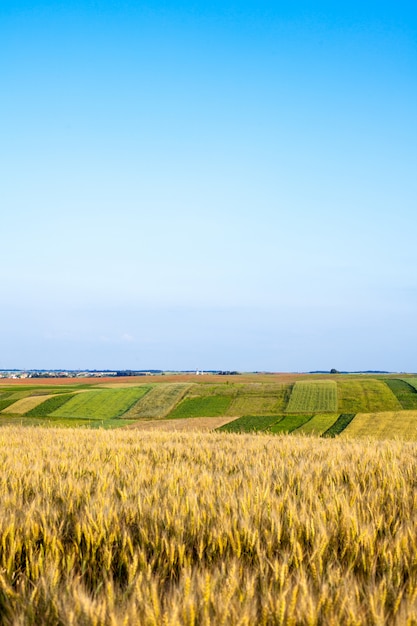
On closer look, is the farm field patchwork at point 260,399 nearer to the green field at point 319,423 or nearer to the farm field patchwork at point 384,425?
the green field at point 319,423

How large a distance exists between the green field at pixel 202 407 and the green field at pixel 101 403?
15.7 feet

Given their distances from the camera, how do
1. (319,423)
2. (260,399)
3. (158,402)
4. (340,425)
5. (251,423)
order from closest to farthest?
(340,425) < (319,423) < (251,423) < (260,399) < (158,402)

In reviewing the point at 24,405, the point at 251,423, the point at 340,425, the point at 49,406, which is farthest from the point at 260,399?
the point at 24,405

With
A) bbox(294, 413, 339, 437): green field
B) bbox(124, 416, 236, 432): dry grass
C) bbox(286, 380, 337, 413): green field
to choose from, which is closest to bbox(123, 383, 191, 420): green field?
bbox(124, 416, 236, 432): dry grass

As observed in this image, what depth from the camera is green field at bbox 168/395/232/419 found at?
134 feet

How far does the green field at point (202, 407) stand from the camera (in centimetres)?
4097

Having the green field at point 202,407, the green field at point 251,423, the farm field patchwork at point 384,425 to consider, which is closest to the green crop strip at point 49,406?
the green field at point 202,407

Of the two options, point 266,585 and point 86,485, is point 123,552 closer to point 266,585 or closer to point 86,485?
point 266,585

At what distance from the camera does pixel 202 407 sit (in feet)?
144

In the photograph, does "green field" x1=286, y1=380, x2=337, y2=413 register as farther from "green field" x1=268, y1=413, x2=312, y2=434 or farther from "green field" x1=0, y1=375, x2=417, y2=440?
"green field" x1=268, y1=413, x2=312, y2=434

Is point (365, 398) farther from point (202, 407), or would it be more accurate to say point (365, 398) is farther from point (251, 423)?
point (202, 407)

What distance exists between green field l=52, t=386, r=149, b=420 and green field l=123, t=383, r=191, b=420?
2.83 ft

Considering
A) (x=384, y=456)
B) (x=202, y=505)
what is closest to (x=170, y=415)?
(x=384, y=456)

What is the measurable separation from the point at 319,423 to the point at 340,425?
1.74 metres
